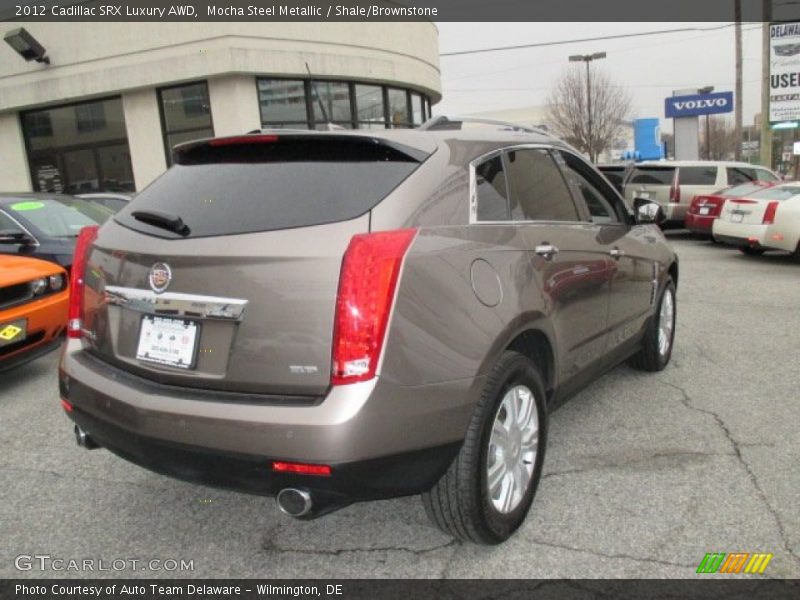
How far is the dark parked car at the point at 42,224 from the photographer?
6.13 m

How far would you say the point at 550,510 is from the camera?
294 centimetres

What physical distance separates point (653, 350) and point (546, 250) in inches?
83.9

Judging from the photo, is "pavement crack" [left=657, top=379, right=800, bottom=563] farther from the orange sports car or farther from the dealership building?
the dealership building

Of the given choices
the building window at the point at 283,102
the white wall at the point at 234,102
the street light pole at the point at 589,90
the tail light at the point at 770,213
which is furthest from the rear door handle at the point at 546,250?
the street light pole at the point at 589,90

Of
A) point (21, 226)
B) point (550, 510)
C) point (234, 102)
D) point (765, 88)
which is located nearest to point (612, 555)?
point (550, 510)

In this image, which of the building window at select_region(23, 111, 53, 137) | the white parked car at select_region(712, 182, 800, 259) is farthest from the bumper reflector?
the building window at select_region(23, 111, 53, 137)

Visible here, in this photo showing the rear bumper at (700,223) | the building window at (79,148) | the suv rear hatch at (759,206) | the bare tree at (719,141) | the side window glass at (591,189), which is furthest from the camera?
the bare tree at (719,141)

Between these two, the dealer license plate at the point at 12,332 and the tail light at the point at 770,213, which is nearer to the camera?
Answer: the dealer license plate at the point at 12,332

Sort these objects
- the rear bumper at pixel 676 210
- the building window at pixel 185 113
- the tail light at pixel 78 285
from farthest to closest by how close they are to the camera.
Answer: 1. the building window at pixel 185 113
2. the rear bumper at pixel 676 210
3. the tail light at pixel 78 285

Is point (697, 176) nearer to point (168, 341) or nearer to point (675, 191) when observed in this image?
point (675, 191)

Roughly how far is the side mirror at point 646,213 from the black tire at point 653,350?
53cm

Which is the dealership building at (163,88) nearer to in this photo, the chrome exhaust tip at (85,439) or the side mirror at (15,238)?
the side mirror at (15,238)

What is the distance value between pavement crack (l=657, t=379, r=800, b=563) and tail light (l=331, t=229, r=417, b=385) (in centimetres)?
182

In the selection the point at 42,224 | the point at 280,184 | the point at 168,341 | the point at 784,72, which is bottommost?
the point at 168,341
